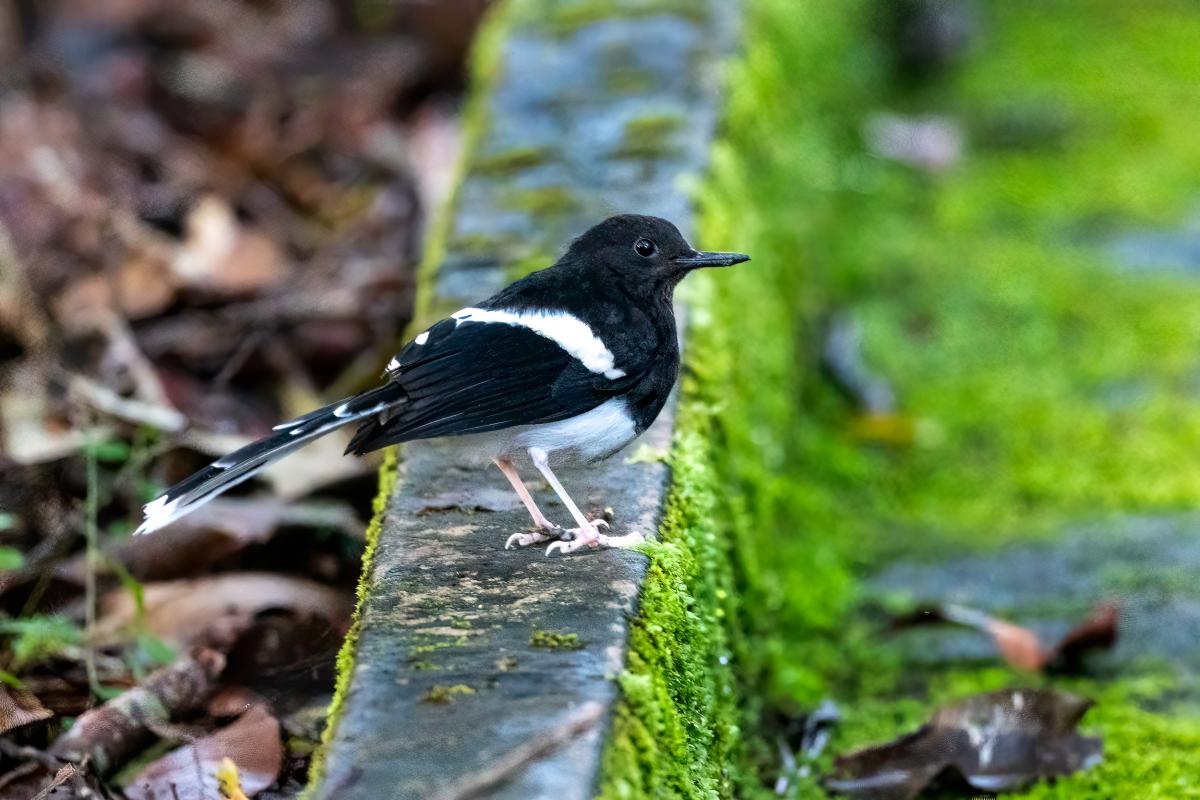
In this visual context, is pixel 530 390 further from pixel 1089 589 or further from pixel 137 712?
pixel 1089 589

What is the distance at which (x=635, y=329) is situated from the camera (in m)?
3.26

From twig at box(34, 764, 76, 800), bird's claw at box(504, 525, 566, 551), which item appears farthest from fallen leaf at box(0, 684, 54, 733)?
bird's claw at box(504, 525, 566, 551)

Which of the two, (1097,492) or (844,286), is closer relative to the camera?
(1097,492)

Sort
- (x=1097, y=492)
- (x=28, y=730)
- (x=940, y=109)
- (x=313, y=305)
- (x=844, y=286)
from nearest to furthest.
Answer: (x=28, y=730)
(x=1097, y=492)
(x=313, y=305)
(x=844, y=286)
(x=940, y=109)

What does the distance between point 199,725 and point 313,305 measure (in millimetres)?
2150

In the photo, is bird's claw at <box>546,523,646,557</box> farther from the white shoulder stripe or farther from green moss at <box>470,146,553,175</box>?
green moss at <box>470,146,553,175</box>

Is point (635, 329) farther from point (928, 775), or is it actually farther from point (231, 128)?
point (231, 128)

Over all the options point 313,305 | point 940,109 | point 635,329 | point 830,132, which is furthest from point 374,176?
point 635,329

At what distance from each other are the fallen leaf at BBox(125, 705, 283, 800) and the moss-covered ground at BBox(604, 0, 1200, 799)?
0.76 m

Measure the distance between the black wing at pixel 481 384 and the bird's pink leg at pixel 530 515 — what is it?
15 centimetres

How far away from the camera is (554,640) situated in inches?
98.6

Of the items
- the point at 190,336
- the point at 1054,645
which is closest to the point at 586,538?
the point at 1054,645

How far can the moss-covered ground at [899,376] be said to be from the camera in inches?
126

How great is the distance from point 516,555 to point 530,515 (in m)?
0.23
